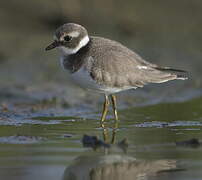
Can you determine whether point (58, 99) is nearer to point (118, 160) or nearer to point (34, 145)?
point (34, 145)

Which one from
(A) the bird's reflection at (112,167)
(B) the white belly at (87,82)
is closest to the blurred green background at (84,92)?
(A) the bird's reflection at (112,167)

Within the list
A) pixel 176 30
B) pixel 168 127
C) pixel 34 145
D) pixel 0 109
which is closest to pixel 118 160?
pixel 34 145

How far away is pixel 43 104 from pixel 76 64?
1998mm

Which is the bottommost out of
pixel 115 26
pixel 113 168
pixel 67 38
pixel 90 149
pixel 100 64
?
pixel 113 168

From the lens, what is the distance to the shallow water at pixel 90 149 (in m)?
6.26

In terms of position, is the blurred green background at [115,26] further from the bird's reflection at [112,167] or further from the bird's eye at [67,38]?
the bird's reflection at [112,167]

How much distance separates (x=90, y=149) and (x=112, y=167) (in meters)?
0.83

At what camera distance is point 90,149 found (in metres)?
7.11

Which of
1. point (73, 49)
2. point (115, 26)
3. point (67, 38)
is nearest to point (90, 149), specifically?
point (73, 49)

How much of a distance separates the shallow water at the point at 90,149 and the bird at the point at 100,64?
585 mm

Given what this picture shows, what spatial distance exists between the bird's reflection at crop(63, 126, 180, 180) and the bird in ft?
5.94

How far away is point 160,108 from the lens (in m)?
10.2

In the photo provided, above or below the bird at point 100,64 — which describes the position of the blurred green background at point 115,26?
above

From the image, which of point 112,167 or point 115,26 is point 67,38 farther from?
point 115,26
